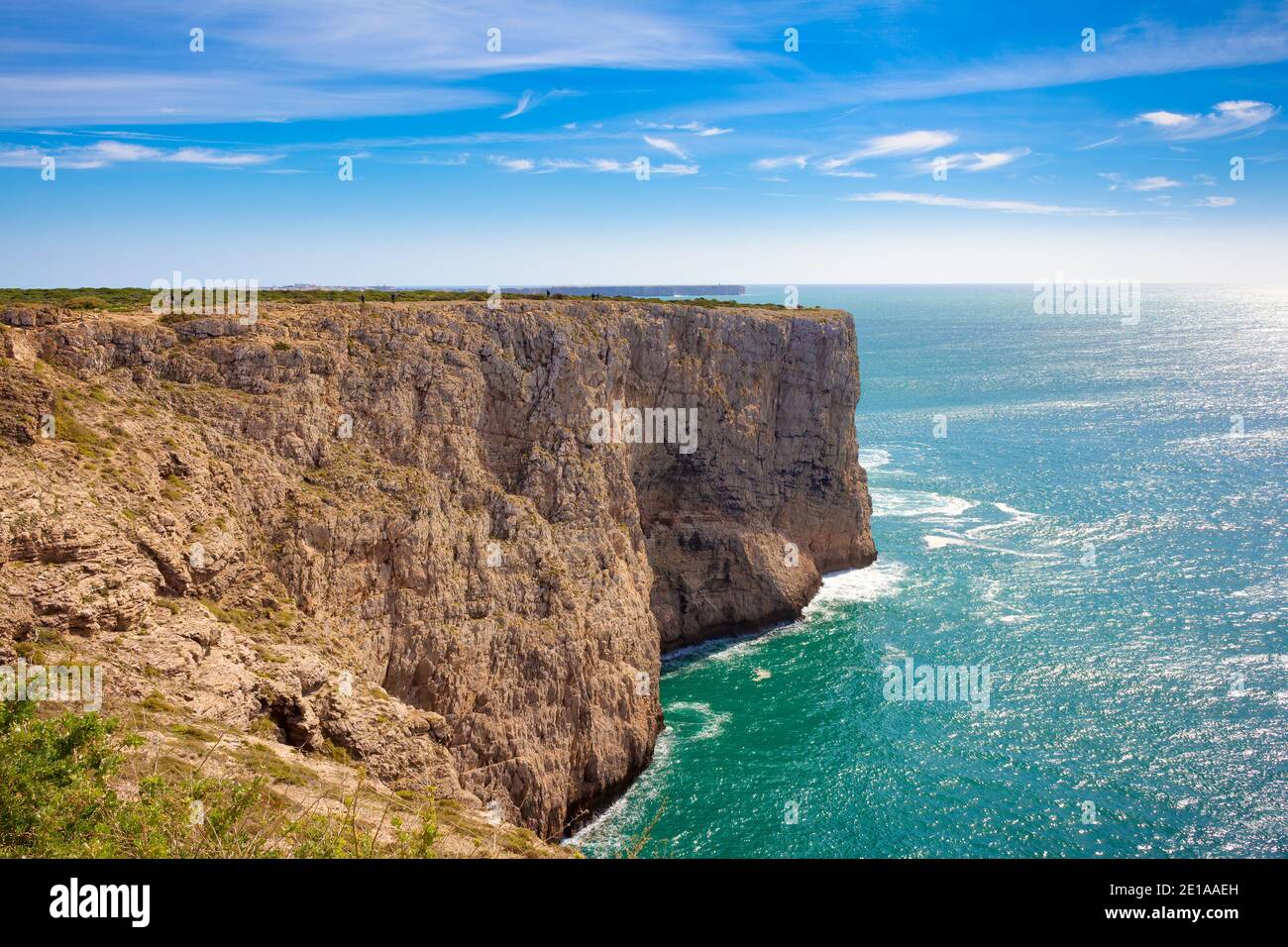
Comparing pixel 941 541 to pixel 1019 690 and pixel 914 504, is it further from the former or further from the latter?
pixel 1019 690

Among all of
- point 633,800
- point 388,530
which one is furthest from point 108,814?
point 633,800

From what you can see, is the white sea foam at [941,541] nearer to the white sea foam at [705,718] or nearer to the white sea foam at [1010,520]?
the white sea foam at [1010,520]

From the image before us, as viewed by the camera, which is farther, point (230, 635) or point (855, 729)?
point (855, 729)
